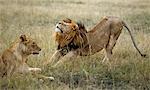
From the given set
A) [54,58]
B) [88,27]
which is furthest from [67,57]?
[88,27]

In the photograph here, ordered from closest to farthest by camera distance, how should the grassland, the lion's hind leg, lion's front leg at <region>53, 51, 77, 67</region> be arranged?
the grassland
lion's front leg at <region>53, 51, 77, 67</region>
the lion's hind leg

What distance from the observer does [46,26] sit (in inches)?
120

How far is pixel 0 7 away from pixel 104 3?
692 mm

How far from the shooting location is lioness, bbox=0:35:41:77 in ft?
7.45

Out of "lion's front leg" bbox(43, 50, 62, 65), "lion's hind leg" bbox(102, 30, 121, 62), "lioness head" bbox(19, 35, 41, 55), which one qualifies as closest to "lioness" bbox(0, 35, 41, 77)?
"lioness head" bbox(19, 35, 41, 55)

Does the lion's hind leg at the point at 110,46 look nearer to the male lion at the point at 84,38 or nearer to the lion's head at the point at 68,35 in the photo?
the male lion at the point at 84,38

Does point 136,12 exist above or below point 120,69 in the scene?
above

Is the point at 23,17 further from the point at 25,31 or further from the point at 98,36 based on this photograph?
the point at 98,36

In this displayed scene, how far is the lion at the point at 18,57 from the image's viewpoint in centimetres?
227

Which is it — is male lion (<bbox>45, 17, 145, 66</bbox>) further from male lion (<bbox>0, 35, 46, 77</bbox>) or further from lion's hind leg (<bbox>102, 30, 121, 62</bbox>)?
male lion (<bbox>0, 35, 46, 77</bbox>)

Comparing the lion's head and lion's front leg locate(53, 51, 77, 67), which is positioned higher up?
the lion's head

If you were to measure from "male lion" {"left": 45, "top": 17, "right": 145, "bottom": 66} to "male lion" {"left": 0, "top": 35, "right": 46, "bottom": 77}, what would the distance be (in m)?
0.14

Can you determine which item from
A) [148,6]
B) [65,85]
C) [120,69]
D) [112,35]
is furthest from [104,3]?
[65,85]

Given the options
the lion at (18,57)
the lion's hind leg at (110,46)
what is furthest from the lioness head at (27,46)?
the lion's hind leg at (110,46)
